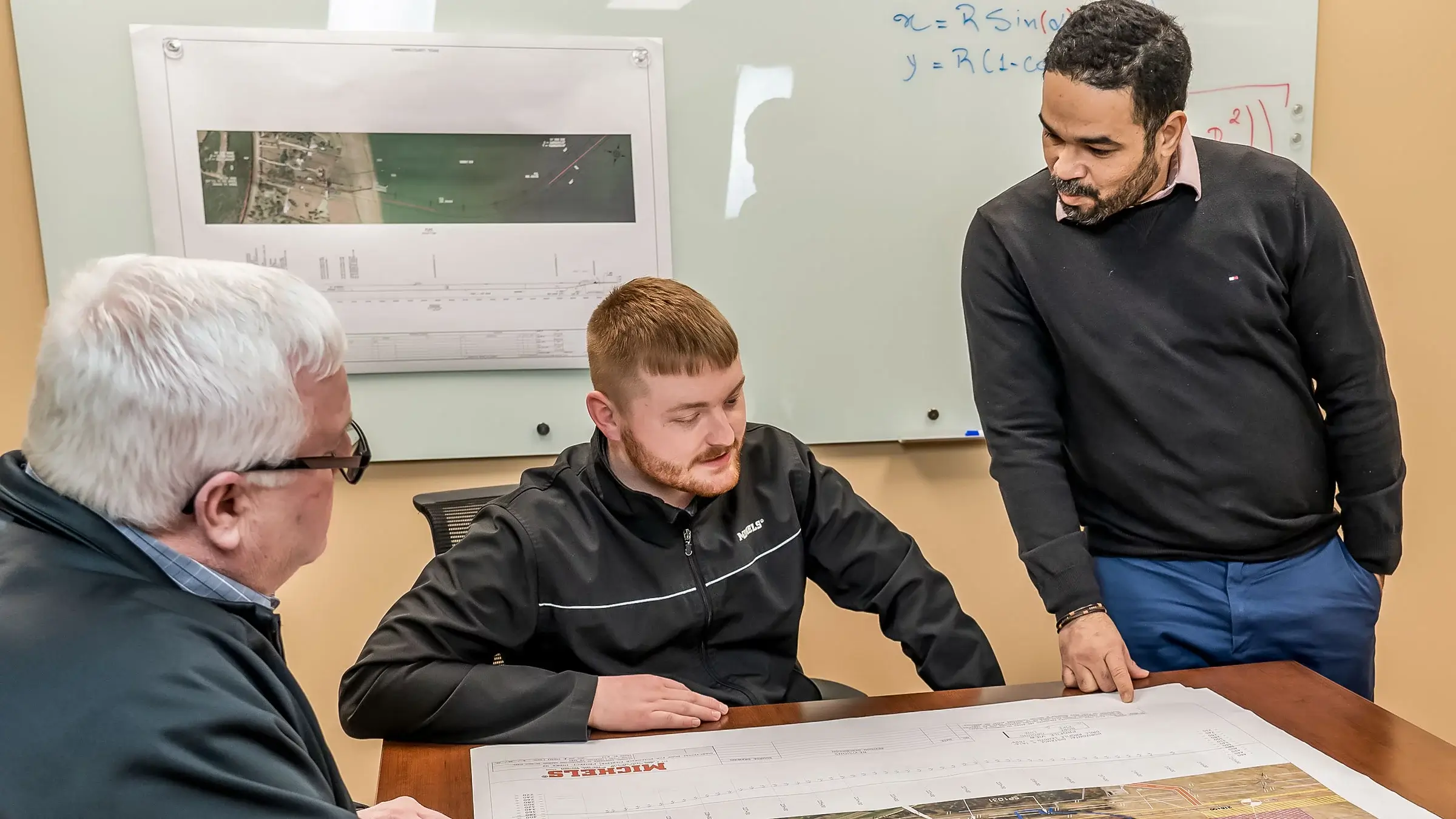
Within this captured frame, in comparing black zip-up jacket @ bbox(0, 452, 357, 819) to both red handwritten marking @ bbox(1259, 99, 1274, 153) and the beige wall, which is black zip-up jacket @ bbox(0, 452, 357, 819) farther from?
red handwritten marking @ bbox(1259, 99, 1274, 153)

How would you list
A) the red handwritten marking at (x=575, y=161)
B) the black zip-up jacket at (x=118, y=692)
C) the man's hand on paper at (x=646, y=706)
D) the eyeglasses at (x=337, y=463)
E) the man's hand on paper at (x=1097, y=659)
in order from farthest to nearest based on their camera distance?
1. the red handwritten marking at (x=575, y=161)
2. the man's hand on paper at (x=1097, y=659)
3. the man's hand on paper at (x=646, y=706)
4. the eyeglasses at (x=337, y=463)
5. the black zip-up jacket at (x=118, y=692)

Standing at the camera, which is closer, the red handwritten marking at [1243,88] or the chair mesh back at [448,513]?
the chair mesh back at [448,513]

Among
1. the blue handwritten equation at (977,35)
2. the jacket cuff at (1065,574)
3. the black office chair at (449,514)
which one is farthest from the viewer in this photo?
the blue handwritten equation at (977,35)

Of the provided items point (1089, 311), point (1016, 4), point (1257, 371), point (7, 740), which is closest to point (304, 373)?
point (7, 740)

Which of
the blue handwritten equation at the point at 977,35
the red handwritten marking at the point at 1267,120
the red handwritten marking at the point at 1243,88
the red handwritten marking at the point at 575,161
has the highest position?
the blue handwritten equation at the point at 977,35

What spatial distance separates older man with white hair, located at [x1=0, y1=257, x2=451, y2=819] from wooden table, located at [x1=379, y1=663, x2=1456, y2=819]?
0.22 meters

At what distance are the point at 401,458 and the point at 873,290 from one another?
1.15 m

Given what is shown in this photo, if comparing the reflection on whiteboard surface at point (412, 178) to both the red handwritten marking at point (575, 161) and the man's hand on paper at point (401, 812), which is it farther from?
the man's hand on paper at point (401, 812)

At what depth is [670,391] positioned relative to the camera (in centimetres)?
132

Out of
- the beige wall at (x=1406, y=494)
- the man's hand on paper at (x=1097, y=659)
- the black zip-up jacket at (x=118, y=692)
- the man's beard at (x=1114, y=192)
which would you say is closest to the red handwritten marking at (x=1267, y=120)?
the beige wall at (x=1406, y=494)

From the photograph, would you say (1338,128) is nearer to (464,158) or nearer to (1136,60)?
(1136,60)

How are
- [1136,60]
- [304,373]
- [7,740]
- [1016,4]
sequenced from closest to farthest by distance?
[7,740] < [304,373] < [1136,60] < [1016,4]

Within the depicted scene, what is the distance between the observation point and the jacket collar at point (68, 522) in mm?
706

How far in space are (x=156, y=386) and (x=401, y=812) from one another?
0.44 m
